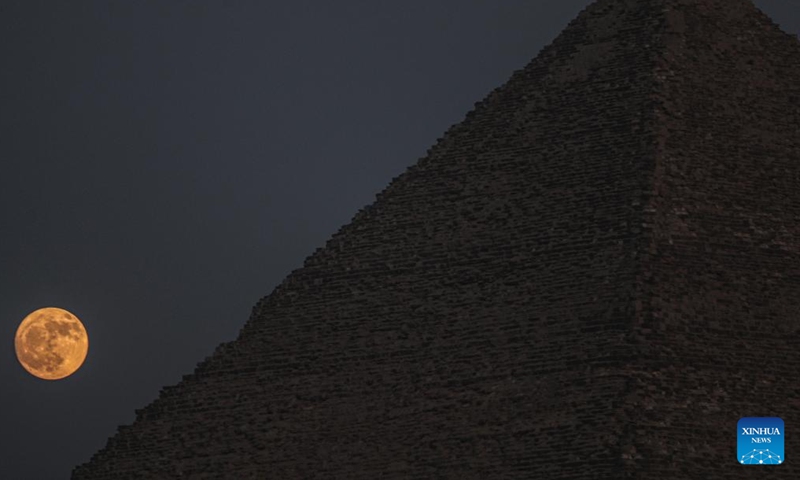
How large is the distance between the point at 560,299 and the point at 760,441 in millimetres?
5276

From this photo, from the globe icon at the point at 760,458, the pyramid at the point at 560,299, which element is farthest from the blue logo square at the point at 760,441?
the pyramid at the point at 560,299

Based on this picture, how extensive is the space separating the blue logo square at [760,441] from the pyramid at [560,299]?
192mm

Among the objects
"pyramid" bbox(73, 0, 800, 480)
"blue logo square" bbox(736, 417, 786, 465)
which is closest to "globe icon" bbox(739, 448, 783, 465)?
"blue logo square" bbox(736, 417, 786, 465)

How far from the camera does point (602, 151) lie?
67.2 metres

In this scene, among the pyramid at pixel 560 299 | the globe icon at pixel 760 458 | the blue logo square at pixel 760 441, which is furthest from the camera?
the pyramid at pixel 560 299

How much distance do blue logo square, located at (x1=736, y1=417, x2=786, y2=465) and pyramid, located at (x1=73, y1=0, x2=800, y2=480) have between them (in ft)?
0.63

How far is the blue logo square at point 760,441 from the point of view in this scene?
194ft

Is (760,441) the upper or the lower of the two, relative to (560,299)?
lower

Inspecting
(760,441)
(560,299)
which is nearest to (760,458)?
(760,441)

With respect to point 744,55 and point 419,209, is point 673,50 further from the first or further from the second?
point 419,209

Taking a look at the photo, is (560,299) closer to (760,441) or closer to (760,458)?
(760,441)

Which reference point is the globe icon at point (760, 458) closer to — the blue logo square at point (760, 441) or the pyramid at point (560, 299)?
the blue logo square at point (760, 441)

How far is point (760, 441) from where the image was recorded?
6034 cm

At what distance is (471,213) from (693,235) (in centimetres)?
558
